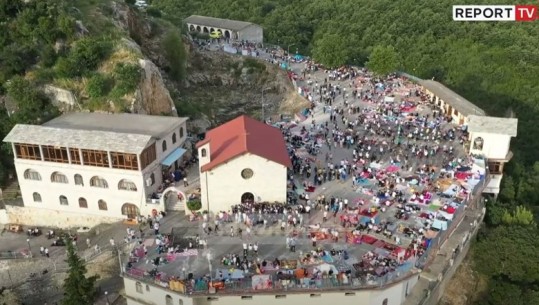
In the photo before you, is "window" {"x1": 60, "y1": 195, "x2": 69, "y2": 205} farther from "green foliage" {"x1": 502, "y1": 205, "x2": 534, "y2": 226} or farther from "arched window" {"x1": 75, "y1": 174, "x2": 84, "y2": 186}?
"green foliage" {"x1": 502, "y1": 205, "x2": 534, "y2": 226}

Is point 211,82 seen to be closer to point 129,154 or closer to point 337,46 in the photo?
point 337,46

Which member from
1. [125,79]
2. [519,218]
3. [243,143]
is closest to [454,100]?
[519,218]

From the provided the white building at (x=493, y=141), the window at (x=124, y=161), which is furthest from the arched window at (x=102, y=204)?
the white building at (x=493, y=141)

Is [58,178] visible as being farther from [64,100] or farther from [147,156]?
[64,100]

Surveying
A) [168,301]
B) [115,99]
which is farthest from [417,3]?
[168,301]

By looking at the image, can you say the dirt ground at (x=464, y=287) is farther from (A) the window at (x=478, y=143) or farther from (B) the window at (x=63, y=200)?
(B) the window at (x=63, y=200)

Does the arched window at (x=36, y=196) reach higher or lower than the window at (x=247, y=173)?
lower
